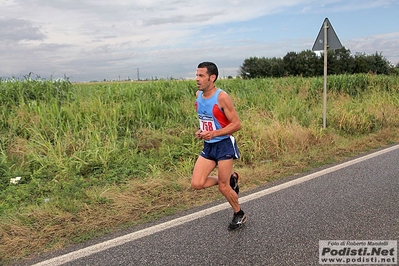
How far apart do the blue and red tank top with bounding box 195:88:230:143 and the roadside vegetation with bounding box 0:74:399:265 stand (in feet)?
4.57

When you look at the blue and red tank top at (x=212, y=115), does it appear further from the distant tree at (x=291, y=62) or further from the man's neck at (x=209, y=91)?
the distant tree at (x=291, y=62)

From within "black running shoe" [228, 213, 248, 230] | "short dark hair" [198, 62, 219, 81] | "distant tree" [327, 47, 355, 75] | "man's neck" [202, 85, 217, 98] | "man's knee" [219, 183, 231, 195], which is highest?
"distant tree" [327, 47, 355, 75]

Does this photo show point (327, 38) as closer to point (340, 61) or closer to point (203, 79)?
point (203, 79)

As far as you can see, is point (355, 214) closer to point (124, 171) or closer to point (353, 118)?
point (124, 171)

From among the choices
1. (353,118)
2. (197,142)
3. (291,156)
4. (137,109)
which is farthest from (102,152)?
(353,118)

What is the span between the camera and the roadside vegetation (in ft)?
13.8

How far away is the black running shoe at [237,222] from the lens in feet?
12.5

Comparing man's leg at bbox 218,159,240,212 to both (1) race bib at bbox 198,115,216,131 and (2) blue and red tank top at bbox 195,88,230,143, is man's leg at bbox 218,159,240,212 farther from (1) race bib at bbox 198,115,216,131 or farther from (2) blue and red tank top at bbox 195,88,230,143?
(1) race bib at bbox 198,115,216,131

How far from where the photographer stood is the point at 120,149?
22.1 ft

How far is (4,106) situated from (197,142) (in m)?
5.05

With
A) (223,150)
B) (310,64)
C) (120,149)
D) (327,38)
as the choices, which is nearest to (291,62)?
(310,64)

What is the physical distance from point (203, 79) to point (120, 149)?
3.69 m

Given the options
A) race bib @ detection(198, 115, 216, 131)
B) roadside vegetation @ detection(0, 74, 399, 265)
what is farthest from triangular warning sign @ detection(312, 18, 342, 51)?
race bib @ detection(198, 115, 216, 131)

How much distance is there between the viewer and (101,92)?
10.4m
